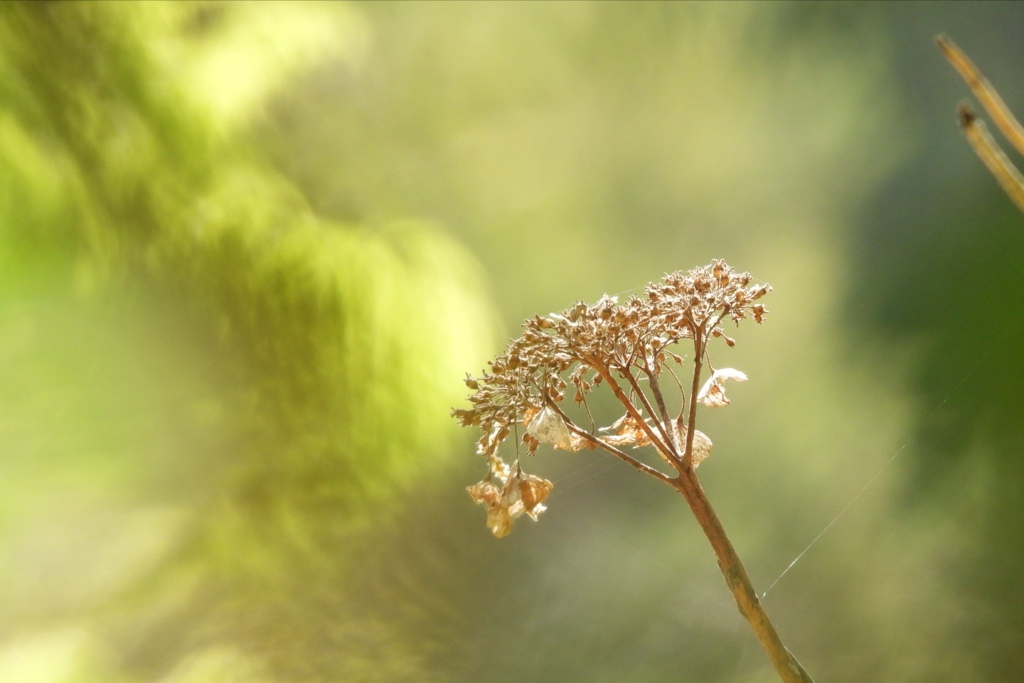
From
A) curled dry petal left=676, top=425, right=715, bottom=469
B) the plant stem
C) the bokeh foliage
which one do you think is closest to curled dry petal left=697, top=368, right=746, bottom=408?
curled dry petal left=676, top=425, right=715, bottom=469

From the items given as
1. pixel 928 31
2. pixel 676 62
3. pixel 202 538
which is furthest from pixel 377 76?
pixel 928 31

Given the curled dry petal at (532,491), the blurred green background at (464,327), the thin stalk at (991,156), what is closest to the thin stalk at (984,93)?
the thin stalk at (991,156)

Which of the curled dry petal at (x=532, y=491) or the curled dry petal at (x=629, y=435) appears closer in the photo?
the curled dry petal at (x=532, y=491)

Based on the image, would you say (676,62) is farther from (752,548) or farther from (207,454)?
(207,454)

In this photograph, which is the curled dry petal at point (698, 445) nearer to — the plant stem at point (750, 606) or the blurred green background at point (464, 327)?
the plant stem at point (750, 606)

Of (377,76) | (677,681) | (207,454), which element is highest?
(377,76)
